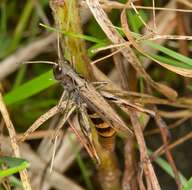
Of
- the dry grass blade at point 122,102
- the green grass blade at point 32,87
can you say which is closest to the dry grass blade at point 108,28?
the dry grass blade at point 122,102

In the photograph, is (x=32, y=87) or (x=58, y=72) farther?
(x=32, y=87)


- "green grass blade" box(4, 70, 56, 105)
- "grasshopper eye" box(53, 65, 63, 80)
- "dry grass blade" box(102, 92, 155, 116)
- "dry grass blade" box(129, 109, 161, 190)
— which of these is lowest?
"dry grass blade" box(129, 109, 161, 190)

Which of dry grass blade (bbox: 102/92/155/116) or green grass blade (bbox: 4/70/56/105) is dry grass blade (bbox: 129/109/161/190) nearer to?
dry grass blade (bbox: 102/92/155/116)

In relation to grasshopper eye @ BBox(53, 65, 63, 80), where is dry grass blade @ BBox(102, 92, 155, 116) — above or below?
below

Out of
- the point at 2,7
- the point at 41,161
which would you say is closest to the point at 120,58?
the point at 41,161

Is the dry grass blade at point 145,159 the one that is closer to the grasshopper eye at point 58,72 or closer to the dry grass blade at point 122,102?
the dry grass blade at point 122,102

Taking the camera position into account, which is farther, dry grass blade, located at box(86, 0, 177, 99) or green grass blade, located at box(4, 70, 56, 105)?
green grass blade, located at box(4, 70, 56, 105)

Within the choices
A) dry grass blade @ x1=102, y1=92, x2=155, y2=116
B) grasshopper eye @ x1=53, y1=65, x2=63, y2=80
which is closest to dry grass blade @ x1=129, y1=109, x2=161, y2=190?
dry grass blade @ x1=102, y1=92, x2=155, y2=116

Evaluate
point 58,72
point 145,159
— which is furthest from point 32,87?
point 145,159

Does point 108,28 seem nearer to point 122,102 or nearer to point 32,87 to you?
point 122,102

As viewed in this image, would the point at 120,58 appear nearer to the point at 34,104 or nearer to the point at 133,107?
the point at 133,107

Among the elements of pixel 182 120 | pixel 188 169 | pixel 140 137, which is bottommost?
pixel 188 169
